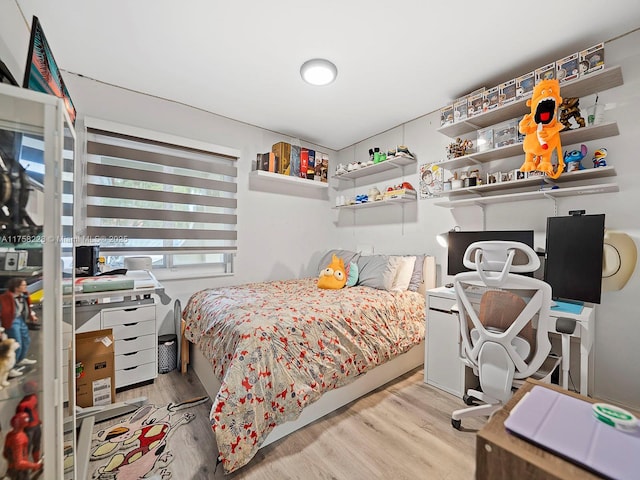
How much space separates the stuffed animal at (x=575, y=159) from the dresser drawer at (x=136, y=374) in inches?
137

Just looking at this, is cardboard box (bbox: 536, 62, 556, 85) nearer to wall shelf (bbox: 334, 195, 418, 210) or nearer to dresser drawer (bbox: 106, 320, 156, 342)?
wall shelf (bbox: 334, 195, 418, 210)

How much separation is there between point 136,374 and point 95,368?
1.25 ft

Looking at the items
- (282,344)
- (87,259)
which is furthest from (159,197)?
(282,344)

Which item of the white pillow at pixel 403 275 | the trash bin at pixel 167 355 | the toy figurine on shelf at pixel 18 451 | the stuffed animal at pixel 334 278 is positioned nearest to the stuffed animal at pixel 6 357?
the toy figurine on shelf at pixel 18 451

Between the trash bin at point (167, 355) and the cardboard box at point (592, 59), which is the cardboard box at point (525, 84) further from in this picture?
the trash bin at point (167, 355)

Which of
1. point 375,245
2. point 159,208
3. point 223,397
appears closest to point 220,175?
point 159,208

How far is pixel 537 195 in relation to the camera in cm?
212

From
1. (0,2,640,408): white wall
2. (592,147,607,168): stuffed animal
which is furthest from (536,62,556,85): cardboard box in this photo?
(592,147,607,168): stuffed animal

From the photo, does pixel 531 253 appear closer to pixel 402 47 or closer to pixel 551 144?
pixel 551 144

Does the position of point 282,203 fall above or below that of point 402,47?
below

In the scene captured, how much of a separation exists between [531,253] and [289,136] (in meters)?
2.98

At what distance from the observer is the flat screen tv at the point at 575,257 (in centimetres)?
176

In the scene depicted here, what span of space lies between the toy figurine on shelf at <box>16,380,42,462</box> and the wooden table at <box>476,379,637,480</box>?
1361 mm

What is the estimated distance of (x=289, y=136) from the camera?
11.7 ft
